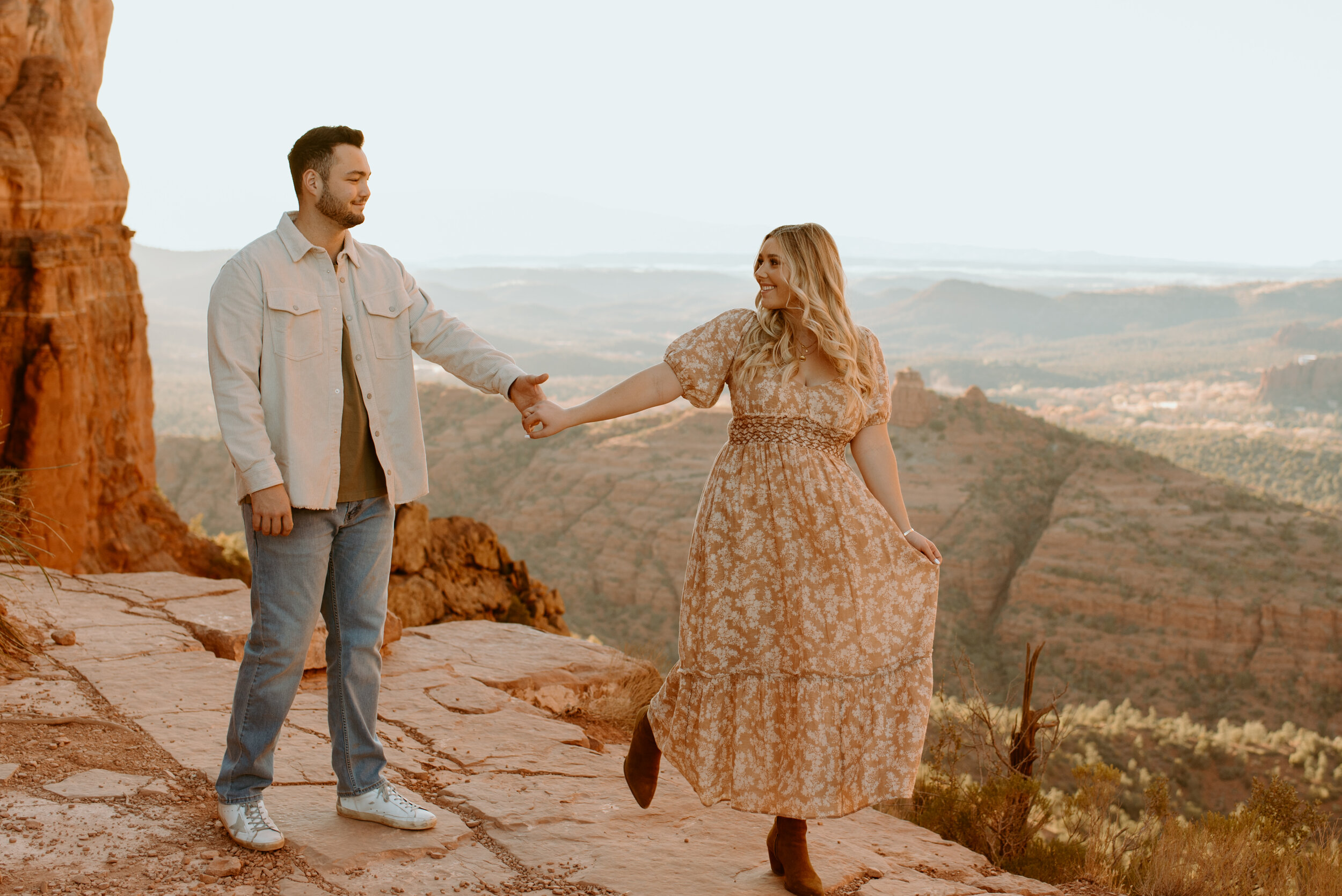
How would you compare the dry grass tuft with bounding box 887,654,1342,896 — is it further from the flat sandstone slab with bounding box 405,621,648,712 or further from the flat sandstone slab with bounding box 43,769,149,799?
the flat sandstone slab with bounding box 43,769,149,799

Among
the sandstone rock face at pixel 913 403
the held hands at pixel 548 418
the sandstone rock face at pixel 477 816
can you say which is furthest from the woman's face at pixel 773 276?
the sandstone rock face at pixel 913 403

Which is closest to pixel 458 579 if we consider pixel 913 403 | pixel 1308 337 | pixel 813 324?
pixel 813 324

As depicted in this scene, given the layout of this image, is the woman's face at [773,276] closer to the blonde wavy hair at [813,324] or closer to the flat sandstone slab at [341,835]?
the blonde wavy hair at [813,324]

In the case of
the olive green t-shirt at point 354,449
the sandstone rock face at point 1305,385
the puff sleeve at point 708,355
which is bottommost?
the sandstone rock face at point 1305,385

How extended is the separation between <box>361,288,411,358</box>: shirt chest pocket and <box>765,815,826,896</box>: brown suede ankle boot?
1760mm

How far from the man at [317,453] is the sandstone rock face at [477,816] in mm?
190

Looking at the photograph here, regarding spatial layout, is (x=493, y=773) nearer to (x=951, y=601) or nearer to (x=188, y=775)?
(x=188, y=775)

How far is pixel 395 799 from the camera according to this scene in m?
3.18

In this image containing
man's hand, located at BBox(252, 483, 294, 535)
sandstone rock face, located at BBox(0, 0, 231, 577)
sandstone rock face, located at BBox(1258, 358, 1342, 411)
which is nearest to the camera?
man's hand, located at BBox(252, 483, 294, 535)

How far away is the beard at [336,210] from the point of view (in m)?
2.92

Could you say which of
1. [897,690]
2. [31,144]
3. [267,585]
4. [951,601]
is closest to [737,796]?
[897,690]

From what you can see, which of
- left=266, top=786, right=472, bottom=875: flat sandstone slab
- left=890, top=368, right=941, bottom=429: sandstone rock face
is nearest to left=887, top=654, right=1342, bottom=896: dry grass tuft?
left=266, top=786, right=472, bottom=875: flat sandstone slab

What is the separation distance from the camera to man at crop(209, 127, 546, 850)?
2816 millimetres

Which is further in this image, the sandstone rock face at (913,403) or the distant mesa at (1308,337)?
the distant mesa at (1308,337)
